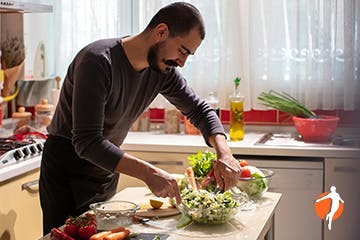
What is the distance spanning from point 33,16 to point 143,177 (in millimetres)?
1986

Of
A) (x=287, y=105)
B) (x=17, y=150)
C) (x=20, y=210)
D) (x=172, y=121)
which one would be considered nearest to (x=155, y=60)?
(x=17, y=150)

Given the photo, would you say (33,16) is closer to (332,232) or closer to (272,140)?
(272,140)

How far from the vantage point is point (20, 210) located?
2.79 m

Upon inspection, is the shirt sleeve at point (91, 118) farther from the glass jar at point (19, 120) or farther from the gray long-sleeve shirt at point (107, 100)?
the glass jar at point (19, 120)

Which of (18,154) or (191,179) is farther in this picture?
(18,154)

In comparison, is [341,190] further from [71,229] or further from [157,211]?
[71,229]

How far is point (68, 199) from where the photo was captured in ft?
7.98

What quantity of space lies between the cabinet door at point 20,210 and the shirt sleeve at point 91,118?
785 mm

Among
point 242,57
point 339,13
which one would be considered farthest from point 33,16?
point 339,13

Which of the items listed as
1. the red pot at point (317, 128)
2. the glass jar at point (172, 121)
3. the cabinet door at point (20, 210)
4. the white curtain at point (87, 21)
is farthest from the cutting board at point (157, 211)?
the white curtain at point (87, 21)

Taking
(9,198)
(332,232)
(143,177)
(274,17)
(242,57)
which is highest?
(274,17)

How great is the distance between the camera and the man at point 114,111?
2010 mm

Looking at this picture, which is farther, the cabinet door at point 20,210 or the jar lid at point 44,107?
the jar lid at point 44,107

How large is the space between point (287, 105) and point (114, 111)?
1373mm
